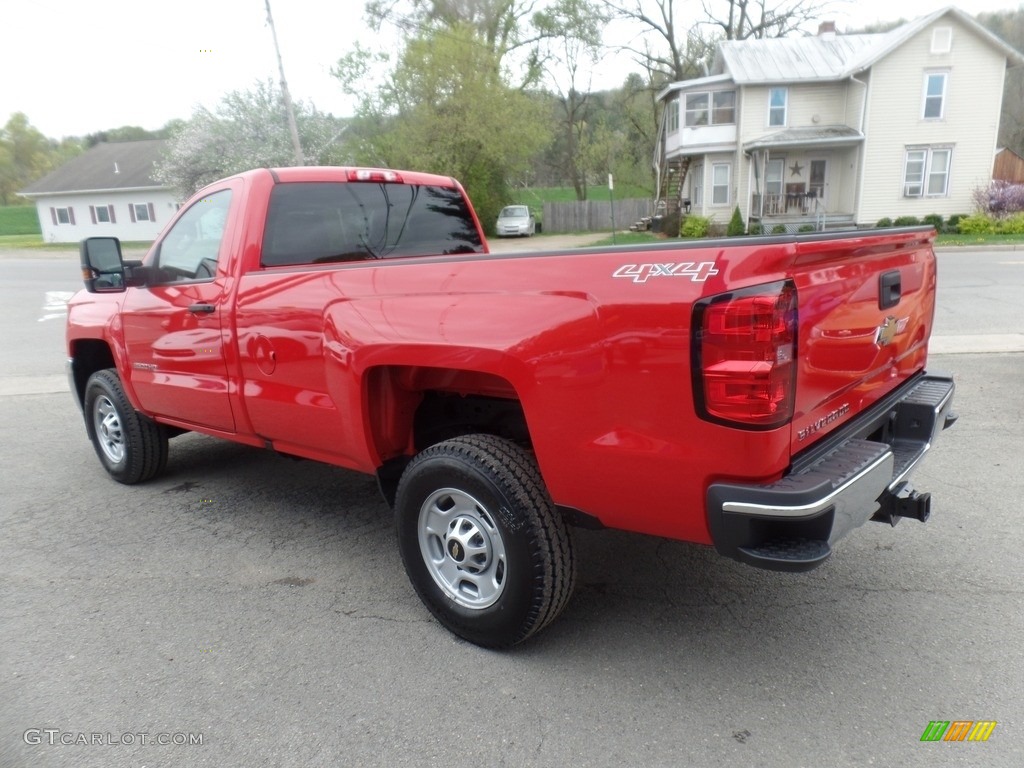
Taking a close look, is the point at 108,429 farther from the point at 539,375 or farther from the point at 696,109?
the point at 696,109

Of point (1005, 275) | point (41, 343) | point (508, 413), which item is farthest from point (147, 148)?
point (508, 413)

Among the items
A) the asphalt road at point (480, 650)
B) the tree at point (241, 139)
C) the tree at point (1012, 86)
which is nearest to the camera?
the asphalt road at point (480, 650)

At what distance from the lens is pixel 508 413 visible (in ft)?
11.4

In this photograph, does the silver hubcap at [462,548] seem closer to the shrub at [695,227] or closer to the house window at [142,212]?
the shrub at [695,227]

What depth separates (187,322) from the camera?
4.05 meters

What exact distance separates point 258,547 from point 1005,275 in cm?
1528

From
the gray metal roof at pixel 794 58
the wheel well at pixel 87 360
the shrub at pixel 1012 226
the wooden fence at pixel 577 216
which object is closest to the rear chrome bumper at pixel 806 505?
the wheel well at pixel 87 360

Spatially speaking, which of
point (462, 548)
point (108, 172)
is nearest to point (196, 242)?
point (462, 548)

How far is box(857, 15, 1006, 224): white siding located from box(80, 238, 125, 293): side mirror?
28027 mm

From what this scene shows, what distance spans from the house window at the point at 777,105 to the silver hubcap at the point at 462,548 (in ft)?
97.9

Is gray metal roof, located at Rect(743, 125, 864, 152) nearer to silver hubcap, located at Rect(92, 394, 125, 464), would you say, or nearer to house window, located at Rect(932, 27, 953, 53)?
Result: house window, located at Rect(932, 27, 953, 53)

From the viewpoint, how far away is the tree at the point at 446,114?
3158 centimetres

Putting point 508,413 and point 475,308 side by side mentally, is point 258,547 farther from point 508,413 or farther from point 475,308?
point 475,308

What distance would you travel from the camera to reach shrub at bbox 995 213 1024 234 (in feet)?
79.8
